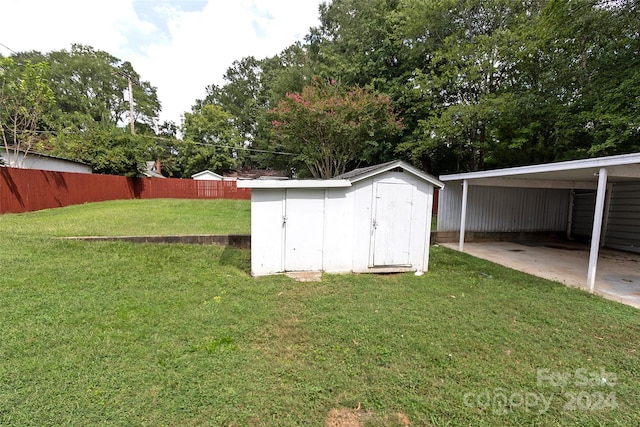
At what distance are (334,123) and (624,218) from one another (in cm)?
941

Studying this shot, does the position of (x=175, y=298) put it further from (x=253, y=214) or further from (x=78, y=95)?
(x=78, y=95)

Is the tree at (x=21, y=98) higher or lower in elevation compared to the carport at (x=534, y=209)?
higher

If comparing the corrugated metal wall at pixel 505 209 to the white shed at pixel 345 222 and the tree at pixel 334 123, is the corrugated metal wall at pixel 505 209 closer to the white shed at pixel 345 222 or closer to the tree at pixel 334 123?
the tree at pixel 334 123

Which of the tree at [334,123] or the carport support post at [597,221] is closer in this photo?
the carport support post at [597,221]

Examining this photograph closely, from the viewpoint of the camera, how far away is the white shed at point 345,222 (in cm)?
473

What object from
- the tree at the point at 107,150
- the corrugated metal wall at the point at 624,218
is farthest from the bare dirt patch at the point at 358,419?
the tree at the point at 107,150

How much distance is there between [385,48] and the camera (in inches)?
512

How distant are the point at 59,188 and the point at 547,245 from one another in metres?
17.5

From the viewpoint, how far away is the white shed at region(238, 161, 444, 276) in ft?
15.5

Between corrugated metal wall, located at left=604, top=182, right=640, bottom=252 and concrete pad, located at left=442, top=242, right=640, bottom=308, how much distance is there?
61cm

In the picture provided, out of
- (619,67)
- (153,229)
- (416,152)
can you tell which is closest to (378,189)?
(153,229)

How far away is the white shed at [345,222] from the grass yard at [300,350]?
0.45 metres

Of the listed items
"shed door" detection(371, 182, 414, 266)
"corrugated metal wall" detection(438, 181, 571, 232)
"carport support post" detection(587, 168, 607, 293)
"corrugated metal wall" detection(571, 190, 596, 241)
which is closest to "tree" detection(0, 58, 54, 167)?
"shed door" detection(371, 182, 414, 266)

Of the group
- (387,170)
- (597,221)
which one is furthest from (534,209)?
(387,170)
